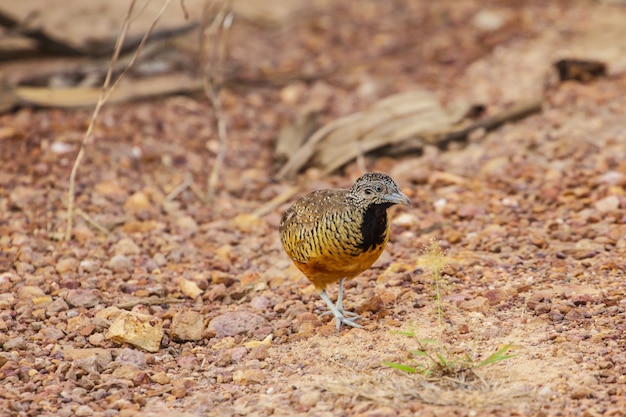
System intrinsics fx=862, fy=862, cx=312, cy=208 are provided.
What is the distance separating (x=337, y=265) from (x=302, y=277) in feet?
3.54

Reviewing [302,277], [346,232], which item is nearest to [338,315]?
[346,232]

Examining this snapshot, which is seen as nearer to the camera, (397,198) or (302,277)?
(397,198)

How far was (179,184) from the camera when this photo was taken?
8070mm

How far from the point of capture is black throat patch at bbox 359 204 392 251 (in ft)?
17.3

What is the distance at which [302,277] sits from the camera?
252 inches

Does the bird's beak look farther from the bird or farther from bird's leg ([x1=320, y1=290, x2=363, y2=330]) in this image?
bird's leg ([x1=320, y1=290, x2=363, y2=330])

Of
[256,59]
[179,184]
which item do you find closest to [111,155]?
[179,184]

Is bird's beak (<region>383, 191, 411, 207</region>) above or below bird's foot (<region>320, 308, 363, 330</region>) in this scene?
above

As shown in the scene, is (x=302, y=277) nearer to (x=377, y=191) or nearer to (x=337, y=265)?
(x=337, y=265)

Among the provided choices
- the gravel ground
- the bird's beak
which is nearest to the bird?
the bird's beak

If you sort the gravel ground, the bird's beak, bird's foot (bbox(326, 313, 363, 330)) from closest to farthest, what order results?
the gravel ground < the bird's beak < bird's foot (bbox(326, 313, 363, 330))

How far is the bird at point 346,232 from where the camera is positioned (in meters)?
5.28

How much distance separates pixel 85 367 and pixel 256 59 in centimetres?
665

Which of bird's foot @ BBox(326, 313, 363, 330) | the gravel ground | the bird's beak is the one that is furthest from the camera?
bird's foot @ BBox(326, 313, 363, 330)
